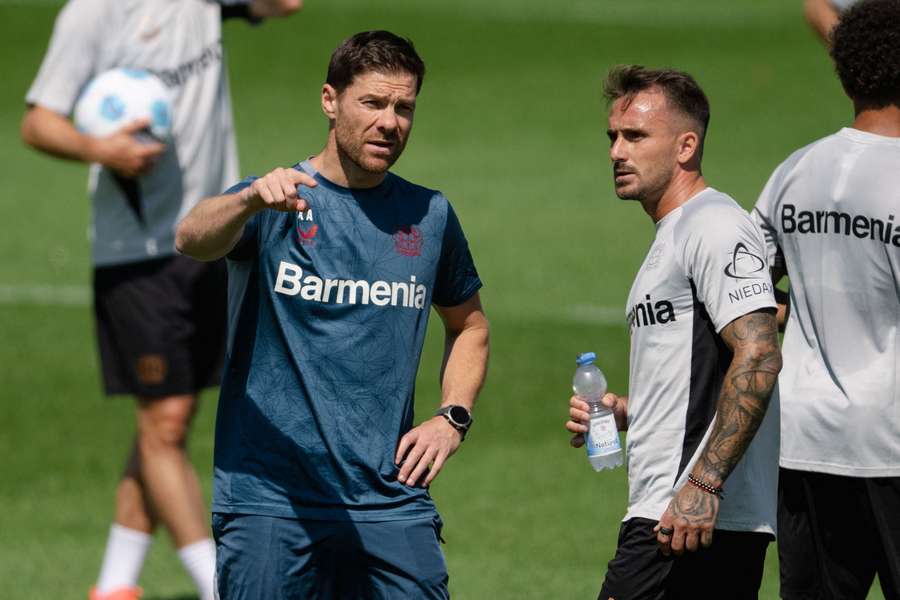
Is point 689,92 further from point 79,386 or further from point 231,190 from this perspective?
point 79,386

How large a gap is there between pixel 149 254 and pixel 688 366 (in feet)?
12.1

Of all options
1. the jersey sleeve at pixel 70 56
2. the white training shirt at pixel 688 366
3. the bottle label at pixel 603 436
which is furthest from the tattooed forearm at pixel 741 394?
the jersey sleeve at pixel 70 56

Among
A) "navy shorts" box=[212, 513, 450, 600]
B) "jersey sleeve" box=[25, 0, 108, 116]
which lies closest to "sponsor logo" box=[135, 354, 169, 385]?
"jersey sleeve" box=[25, 0, 108, 116]

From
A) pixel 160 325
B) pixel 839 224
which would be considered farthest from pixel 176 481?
pixel 839 224

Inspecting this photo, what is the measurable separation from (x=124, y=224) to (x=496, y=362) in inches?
187

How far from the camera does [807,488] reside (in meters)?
5.93

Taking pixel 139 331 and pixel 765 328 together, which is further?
pixel 139 331

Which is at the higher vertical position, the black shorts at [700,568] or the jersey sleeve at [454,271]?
the jersey sleeve at [454,271]

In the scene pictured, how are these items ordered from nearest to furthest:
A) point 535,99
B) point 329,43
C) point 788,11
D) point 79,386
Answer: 1. point 79,386
2. point 535,99
3. point 329,43
4. point 788,11

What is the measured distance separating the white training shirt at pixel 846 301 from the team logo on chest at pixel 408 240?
129cm

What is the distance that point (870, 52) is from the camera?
577cm

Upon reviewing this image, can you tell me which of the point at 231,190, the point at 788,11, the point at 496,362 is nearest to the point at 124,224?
the point at 231,190

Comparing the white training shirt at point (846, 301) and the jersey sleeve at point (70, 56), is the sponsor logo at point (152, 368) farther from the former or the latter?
the white training shirt at point (846, 301)

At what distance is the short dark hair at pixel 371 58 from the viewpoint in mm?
5566
